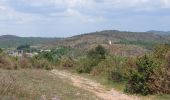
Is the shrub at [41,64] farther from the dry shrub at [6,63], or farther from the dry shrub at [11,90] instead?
the dry shrub at [11,90]

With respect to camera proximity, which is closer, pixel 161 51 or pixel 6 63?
pixel 161 51

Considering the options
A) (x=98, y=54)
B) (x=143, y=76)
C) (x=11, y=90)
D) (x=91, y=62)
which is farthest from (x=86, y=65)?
(x=11, y=90)

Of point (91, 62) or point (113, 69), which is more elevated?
point (113, 69)

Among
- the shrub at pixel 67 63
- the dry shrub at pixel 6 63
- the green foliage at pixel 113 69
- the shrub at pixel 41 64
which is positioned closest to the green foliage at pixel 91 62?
the green foliage at pixel 113 69

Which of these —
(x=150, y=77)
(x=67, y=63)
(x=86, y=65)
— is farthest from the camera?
(x=67, y=63)

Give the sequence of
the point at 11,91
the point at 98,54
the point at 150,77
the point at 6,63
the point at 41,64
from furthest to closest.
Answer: the point at 41,64
the point at 98,54
the point at 6,63
the point at 150,77
the point at 11,91

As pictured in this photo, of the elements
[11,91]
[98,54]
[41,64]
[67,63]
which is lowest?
[67,63]

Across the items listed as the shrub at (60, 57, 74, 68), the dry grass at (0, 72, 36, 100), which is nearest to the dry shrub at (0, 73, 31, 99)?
the dry grass at (0, 72, 36, 100)

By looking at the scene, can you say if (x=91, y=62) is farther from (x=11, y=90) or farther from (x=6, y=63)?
(x=11, y=90)

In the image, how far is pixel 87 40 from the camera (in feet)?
431

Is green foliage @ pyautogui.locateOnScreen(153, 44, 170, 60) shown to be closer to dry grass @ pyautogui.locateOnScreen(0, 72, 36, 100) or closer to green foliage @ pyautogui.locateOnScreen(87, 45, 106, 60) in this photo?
dry grass @ pyautogui.locateOnScreen(0, 72, 36, 100)

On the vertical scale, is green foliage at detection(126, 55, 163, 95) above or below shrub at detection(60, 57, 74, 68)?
above

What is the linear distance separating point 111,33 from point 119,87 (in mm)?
118421

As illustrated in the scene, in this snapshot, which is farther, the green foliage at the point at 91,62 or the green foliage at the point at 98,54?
the green foliage at the point at 98,54
